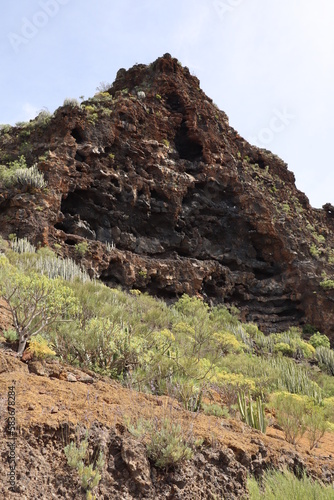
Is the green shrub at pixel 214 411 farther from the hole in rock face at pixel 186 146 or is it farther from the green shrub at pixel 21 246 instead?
the hole in rock face at pixel 186 146

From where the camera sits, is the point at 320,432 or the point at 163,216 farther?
the point at 163,216

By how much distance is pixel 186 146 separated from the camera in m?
20.1

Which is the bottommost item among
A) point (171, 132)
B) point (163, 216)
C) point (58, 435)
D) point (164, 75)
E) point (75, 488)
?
point (75, 488)

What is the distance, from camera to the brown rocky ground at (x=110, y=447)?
7.57 ft

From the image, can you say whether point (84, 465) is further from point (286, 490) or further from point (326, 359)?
point (326, 359)

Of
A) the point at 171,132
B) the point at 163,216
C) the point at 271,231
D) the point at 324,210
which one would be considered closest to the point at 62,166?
the point at 163,216

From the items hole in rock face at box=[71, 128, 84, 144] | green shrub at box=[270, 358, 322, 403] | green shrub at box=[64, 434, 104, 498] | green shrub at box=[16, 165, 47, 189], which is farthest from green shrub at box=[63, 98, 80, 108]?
green shrub at box=[64, 434, 104, 498]

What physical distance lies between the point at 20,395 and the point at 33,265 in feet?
25.0

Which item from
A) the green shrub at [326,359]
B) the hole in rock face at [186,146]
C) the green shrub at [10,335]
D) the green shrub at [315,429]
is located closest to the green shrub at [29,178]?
the hole in rock face at [186,146]

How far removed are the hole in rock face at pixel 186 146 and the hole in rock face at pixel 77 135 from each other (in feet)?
19.1

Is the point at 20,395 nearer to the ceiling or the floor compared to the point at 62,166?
nearer to the floor

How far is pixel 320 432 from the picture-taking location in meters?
4.98

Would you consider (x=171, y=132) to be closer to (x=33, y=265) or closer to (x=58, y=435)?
(x=33, y=265)

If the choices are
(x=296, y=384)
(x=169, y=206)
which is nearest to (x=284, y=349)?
(x=296, y=384)
